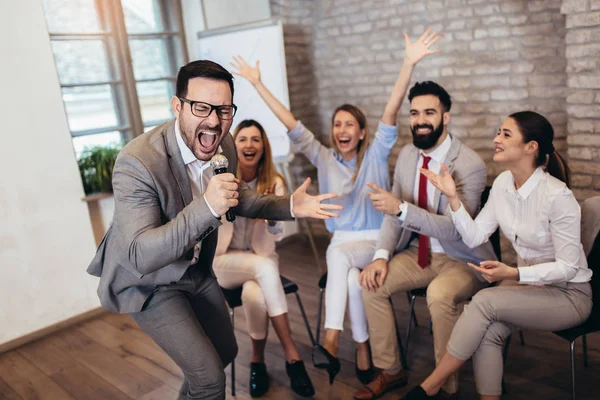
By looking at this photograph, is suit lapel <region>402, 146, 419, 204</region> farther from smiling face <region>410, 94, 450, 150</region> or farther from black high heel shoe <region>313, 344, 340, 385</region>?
black high heel shoe <region>313, 344, 340, 385</region>

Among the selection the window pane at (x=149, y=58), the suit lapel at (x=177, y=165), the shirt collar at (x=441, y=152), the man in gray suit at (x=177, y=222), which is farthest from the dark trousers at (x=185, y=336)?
the window pane at (x=149, y=58)

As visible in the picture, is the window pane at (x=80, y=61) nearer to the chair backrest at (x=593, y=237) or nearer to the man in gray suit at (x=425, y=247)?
the man in gray suit at (x=425, y=247)

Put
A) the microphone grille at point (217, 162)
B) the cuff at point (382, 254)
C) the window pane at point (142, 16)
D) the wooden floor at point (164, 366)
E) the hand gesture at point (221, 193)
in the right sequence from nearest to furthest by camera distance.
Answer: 1. the hand gesture at point (221, 193)
2. the microphone grille at point (217, 162)
3. the wooden floor at point (164, 366)
4. the cuff at point (382, 254)
5. the window pane at point (142, 16)

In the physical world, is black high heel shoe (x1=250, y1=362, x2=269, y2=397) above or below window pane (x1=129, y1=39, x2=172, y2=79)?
below

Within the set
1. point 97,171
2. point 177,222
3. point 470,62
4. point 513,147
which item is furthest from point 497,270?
point 97,171

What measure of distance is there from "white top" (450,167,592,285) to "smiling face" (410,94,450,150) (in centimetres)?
42

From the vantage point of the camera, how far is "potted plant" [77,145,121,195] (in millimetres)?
3605

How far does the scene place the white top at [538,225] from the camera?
193 centimetres

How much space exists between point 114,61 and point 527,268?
3.31 metres

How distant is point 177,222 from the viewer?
5.16ft

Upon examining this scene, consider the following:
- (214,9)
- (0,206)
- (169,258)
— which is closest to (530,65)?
(214,9)

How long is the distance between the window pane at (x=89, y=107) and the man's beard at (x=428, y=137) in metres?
2.51

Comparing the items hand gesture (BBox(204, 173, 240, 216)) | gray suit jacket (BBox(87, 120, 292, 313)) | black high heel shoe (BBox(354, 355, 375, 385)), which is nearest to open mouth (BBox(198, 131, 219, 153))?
gray suit jacket (BBox(87, 120, 292, 313))

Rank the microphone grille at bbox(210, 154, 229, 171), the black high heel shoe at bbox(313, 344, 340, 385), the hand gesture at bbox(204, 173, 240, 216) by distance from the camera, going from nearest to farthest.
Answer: the hand gesture at bbox(204, 173, 240, 216) → the microphone grille at bbox(210, 154, 229, 171) → the black high heel shoe at bbox(313, 344, 340, 385)
